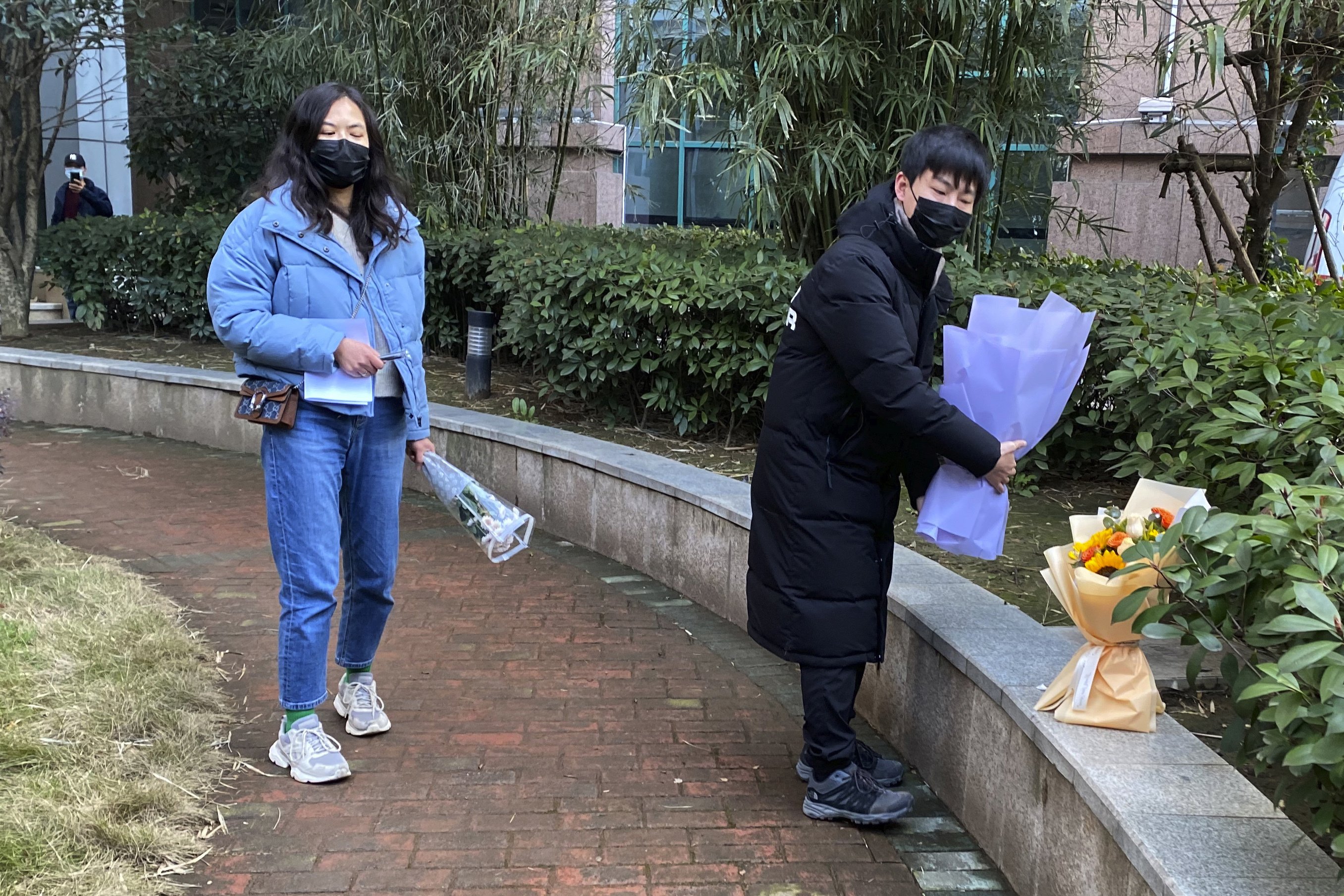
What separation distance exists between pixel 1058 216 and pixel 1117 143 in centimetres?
541

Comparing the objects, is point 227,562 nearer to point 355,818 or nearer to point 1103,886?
point 355,818

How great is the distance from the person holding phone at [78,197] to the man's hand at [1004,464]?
35.7ft

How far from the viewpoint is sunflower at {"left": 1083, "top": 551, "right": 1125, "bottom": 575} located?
2.71m

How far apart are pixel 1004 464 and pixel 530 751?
1.70 meters

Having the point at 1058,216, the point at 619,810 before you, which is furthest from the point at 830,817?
the point at 1058,216

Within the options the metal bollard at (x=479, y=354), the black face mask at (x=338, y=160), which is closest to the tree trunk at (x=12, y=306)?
the metal bollard at (x=479, y=354)

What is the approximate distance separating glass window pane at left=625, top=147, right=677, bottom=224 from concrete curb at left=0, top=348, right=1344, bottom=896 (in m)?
8.47

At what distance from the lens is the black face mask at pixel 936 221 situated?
2955 millimetres

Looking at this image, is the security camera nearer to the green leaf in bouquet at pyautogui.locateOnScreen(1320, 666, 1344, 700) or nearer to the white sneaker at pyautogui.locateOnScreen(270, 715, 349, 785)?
the white sneaker at pyautogui.locateOnScreen(270, 715, 349, 785)

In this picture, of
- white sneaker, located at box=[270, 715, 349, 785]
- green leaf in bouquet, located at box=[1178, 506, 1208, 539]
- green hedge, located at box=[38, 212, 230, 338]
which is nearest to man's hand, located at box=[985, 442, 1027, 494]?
green leaf in bouquet, located at box=[1178, 506, 1208, 539]

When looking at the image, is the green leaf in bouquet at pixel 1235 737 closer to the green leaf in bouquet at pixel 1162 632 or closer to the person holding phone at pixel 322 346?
the green leaf in bouquet at pixel 1162 632

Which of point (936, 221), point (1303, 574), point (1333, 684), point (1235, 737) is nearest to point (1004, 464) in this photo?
point (936, 221)

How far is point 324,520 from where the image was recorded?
3.37 metres

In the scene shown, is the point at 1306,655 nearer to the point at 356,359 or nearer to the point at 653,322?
the point at 356,359
